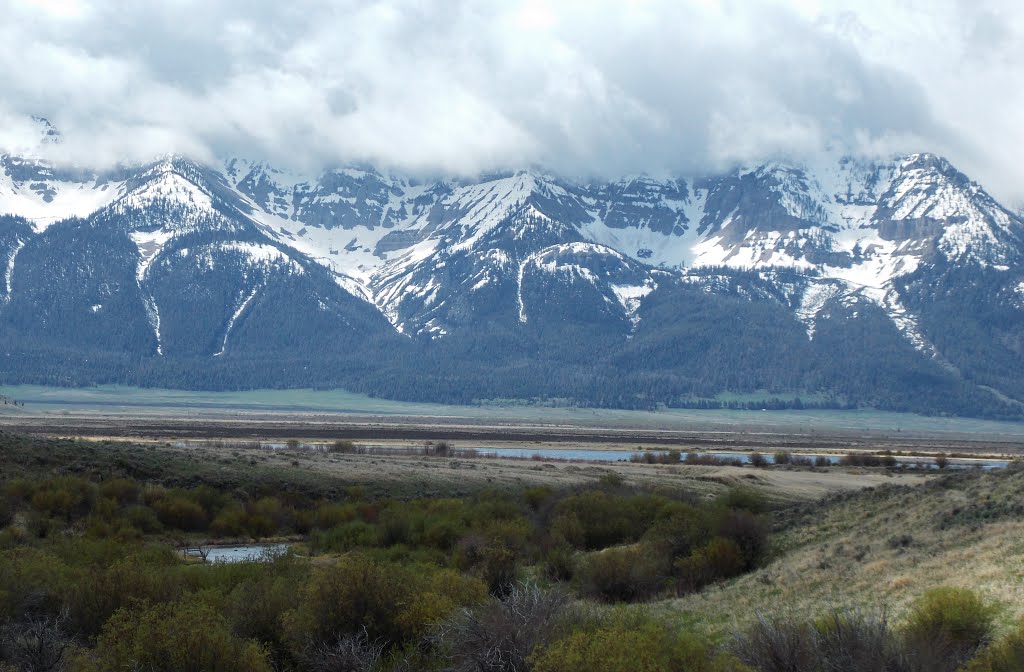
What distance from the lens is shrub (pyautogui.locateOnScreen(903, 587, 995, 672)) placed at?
2123 centimetres

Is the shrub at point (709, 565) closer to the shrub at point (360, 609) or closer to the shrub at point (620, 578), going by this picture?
the shrub at point (620, 578)

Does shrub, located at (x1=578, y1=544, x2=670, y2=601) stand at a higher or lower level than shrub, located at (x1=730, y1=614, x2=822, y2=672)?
lower

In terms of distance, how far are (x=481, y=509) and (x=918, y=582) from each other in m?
27.1

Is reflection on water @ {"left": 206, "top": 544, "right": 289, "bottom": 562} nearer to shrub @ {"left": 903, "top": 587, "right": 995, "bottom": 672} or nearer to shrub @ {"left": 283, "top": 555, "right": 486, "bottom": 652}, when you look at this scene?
shrub @ {"left": 283, "top": 555, "right": 486, "bottom": 652}

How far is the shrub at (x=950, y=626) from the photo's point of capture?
21.2 m

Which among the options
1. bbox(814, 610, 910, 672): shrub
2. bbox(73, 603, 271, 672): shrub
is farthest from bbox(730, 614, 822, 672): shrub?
bbox(73, 603, 271, 672): shrub

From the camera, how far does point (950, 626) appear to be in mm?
22594

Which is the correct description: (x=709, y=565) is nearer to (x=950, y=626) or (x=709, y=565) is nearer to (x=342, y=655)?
(x=950, y=626)

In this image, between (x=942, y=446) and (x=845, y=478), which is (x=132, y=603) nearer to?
(x=845, y=478)

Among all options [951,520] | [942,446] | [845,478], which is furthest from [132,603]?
[942,446]

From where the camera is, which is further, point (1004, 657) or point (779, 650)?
point (779, 650)

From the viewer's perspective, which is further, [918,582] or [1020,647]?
[918,582]

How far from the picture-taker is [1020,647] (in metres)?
19.7

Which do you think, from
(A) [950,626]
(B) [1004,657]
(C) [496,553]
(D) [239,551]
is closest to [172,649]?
(B) [1004,657]
